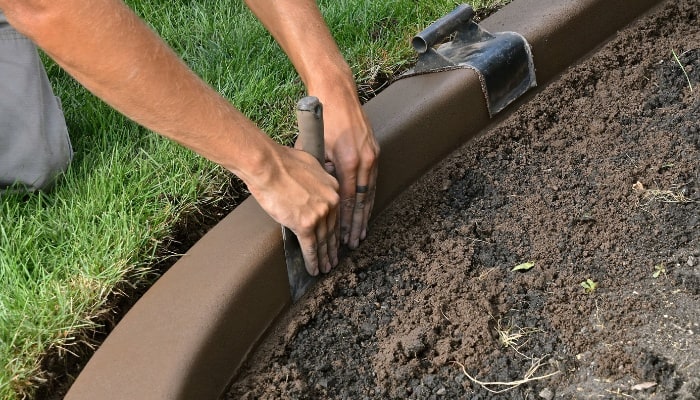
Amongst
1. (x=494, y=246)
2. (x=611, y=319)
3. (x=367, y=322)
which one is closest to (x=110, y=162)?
(x=367, y=322)

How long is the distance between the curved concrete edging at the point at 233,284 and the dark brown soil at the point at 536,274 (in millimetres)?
72

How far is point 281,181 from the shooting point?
1.86 m

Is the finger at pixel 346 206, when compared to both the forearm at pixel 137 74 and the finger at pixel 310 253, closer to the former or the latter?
the finger at pixel 310 253

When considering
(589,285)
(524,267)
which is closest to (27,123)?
(524,267)

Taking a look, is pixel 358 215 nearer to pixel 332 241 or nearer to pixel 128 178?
pixel 332 241

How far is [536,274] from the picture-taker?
2109 millimetres

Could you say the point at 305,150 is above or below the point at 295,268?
above

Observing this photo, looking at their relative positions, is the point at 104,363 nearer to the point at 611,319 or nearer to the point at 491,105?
the point at 611,319

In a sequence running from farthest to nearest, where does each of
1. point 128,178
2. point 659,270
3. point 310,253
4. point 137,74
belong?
point 128,178
point 659,270
point 310,253
point 137,74

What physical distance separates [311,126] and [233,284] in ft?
1.28

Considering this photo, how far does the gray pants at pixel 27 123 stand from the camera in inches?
90.2

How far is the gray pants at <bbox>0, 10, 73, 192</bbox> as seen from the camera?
2.29 metres

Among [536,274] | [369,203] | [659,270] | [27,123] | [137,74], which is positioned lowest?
[659,270]

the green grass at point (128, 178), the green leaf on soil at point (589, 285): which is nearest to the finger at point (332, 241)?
the green grass at point (128, 178)
